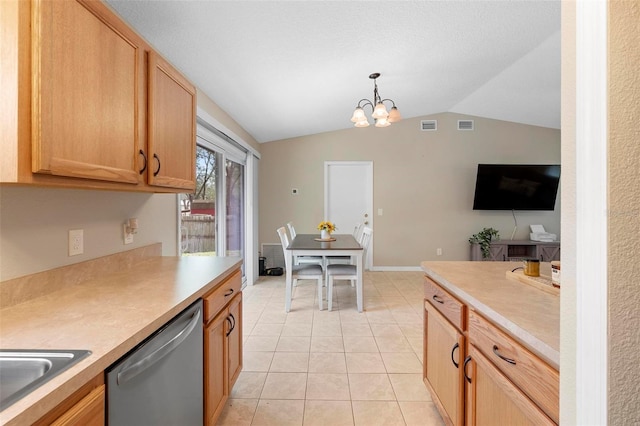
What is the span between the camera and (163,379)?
41.9 inches

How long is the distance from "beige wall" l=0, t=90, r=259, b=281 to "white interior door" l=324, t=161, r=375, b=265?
3817 millimetres

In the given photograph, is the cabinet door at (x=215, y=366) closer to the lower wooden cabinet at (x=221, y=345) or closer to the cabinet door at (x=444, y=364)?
the lower wooden cabinet at (x=221, y=345)

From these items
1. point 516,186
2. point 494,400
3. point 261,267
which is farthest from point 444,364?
point 516,186

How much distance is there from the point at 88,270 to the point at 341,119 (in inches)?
163

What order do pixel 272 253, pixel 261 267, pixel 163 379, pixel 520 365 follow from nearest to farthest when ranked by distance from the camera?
pixel 520 365, pixel 163 379, pixel 261 267, pixel 272 253

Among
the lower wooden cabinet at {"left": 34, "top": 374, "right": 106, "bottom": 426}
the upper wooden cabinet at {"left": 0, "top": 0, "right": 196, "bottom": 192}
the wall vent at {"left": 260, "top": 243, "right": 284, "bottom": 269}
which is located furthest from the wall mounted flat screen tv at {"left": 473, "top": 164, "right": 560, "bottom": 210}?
the lower wooden cabinet at {"left": 34, "top": 374, "right": 106, "bottom": 426}

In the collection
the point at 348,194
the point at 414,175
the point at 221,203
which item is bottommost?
the point at 221,203

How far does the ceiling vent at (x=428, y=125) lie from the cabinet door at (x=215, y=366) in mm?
5048

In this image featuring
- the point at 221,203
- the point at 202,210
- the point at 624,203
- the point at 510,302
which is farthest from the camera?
the point at 221,203

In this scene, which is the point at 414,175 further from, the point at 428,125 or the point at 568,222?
the point at 568,222

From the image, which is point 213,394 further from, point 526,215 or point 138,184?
point 526,215

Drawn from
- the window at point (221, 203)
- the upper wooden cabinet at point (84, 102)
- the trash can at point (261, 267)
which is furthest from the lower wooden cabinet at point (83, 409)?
the trash can at point (261, 267)

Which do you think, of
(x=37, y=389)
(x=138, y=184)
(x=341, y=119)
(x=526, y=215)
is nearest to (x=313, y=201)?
(x=341, y=119)

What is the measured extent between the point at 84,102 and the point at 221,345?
1.27 metres
